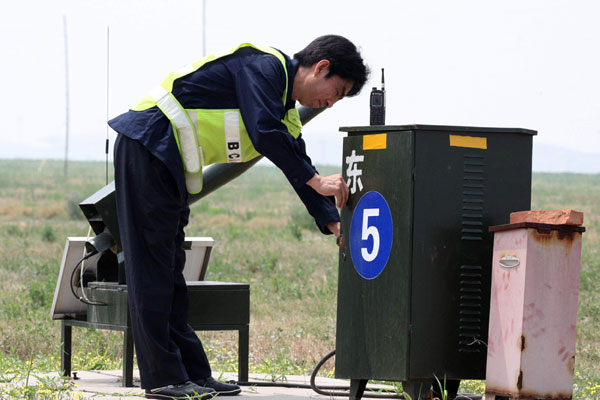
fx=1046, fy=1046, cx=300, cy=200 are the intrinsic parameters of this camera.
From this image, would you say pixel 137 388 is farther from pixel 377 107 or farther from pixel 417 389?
pixel 377 107

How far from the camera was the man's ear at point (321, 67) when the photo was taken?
427 centimetres

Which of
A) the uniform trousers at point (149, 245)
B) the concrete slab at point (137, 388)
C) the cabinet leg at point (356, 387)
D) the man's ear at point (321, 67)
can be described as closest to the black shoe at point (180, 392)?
the uniform trousers at point (149, 245)

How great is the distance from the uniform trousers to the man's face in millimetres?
647

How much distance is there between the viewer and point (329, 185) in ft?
13.7

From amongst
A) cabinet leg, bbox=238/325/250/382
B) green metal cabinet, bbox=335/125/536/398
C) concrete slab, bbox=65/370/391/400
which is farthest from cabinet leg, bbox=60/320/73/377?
green metal cabinet, bbox=335/125/536/398

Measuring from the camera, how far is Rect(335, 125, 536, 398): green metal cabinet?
4016 mm

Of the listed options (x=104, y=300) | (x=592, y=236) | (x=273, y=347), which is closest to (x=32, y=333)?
(x=273, y=347)

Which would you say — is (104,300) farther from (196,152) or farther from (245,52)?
(245,52)

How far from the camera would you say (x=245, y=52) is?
4.45 meters

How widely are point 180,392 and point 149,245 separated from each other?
2.08 feet

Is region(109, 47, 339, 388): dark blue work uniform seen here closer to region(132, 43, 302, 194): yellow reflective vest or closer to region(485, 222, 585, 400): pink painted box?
region(132, 43, 302, 194): yellow reflective vest

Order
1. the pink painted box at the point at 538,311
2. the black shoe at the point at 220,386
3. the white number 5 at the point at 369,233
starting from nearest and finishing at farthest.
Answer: the pink painted box at the point at 538,311, the white number 5 at the point at 369,233, the black shoe at the point at 220,386

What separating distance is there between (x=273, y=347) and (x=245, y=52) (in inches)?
172

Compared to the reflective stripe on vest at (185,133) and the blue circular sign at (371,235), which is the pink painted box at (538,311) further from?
the reflective stripe on vest at (185,133)
